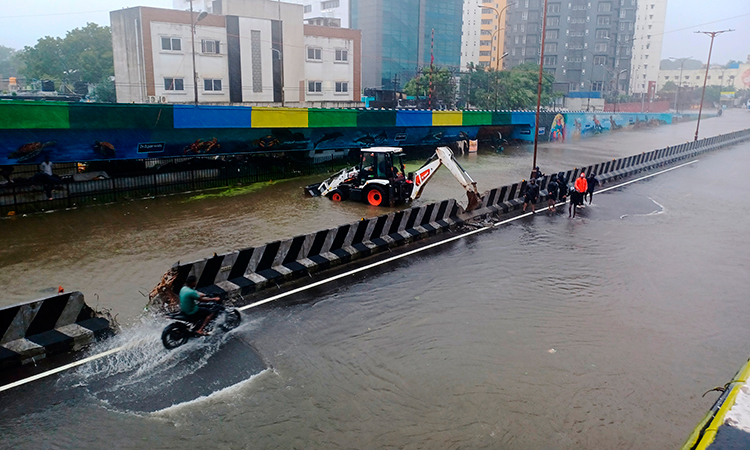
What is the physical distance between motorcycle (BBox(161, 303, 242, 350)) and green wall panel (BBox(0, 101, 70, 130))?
1518cm

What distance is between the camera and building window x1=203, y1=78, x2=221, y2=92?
52531 mm

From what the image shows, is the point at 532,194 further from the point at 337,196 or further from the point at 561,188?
the point at 337,196

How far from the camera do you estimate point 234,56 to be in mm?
54188

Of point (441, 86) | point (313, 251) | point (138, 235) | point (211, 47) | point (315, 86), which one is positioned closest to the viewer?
point (313, 251)

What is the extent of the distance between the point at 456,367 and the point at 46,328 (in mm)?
7448

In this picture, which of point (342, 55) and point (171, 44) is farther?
point (342, 55)

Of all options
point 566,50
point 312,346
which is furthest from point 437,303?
point 566,50

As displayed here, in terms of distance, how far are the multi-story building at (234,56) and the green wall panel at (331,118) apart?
15532mm

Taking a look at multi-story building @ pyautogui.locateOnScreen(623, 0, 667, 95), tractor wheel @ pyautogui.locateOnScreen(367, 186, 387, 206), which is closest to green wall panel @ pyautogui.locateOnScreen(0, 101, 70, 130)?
tractor wheel @ pyautogui.locateOnScreen(367, 186, 387, 206)

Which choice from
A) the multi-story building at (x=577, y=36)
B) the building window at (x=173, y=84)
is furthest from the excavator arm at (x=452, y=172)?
the multi-story building at (x=577, y=36)

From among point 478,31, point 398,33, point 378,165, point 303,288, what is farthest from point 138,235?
point 478,31

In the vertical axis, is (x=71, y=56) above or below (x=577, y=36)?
below

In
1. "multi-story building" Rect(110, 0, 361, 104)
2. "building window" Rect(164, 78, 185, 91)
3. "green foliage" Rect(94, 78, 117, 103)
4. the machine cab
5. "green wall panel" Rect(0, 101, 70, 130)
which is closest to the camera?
"green wall panel" Rect(0, 101, 70, 130)

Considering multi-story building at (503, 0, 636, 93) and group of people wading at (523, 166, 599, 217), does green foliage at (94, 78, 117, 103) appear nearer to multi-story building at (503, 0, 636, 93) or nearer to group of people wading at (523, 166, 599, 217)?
group of people wading at (523, 166, 599, 217)
